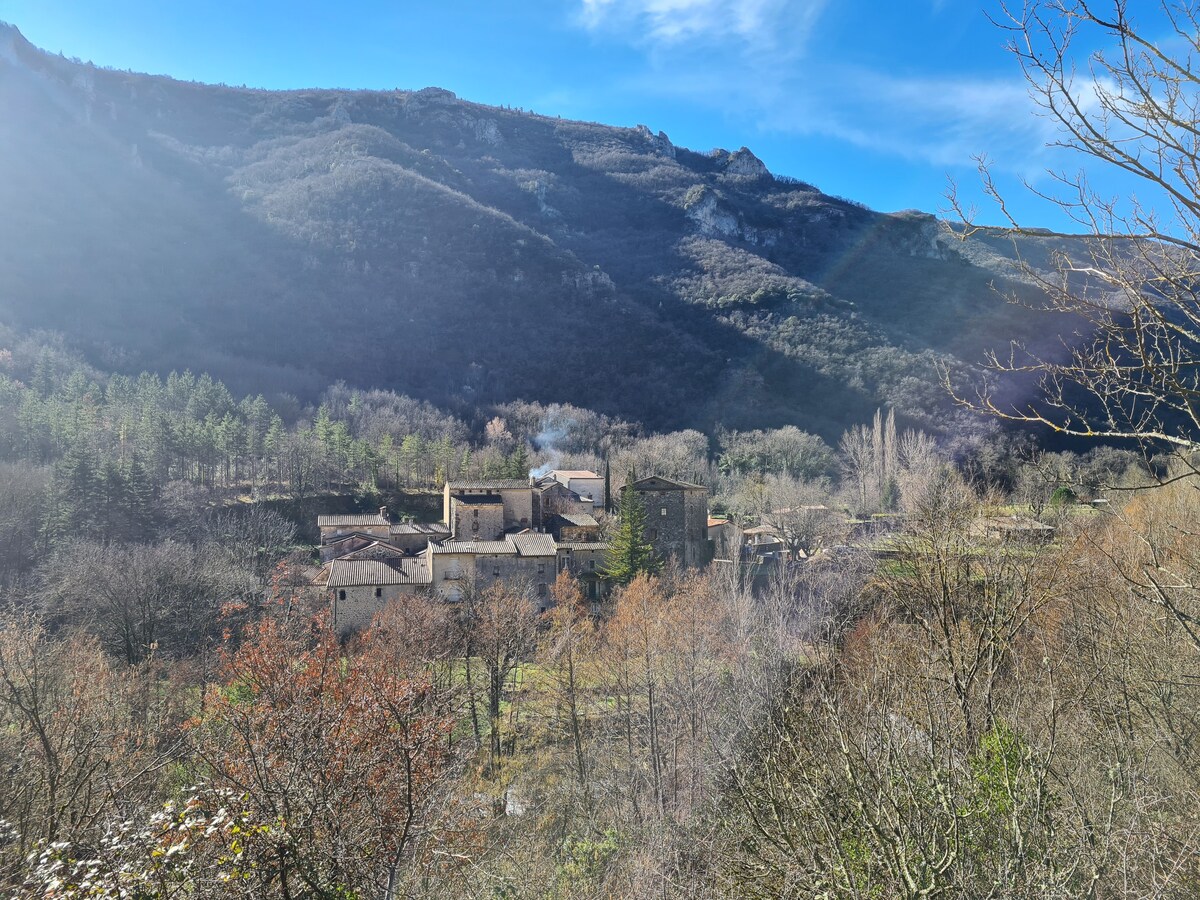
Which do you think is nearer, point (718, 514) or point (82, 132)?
point (718, 514)

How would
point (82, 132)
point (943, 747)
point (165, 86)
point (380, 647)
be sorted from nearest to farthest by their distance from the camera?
point (943, 747), point (380, 647), point (82, 132), point (165, 86)

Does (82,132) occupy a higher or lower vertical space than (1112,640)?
higher

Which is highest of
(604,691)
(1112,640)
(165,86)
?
(165,86)

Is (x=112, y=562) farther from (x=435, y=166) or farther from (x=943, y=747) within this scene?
(x=435, y=166)

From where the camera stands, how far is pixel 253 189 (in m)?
153

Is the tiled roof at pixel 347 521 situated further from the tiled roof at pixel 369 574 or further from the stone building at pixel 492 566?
the stone building at pixel 492 566

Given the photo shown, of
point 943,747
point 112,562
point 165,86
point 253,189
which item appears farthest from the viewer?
point 165,86

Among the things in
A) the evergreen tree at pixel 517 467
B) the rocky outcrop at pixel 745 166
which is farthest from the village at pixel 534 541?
the rocky outcrop at pixel 745 166

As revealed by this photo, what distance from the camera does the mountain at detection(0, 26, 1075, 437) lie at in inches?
3809

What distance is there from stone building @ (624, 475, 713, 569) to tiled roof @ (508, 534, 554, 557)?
A: 6.21 m

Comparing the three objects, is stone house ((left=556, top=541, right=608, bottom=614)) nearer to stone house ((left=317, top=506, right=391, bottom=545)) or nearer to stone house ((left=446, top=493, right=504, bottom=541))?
stone house ((left=446, top=493, right=504, bottom=541))

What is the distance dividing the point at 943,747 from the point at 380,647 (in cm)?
2081

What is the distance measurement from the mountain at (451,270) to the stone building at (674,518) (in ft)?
159

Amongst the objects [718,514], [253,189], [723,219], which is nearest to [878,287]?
[723,219]
